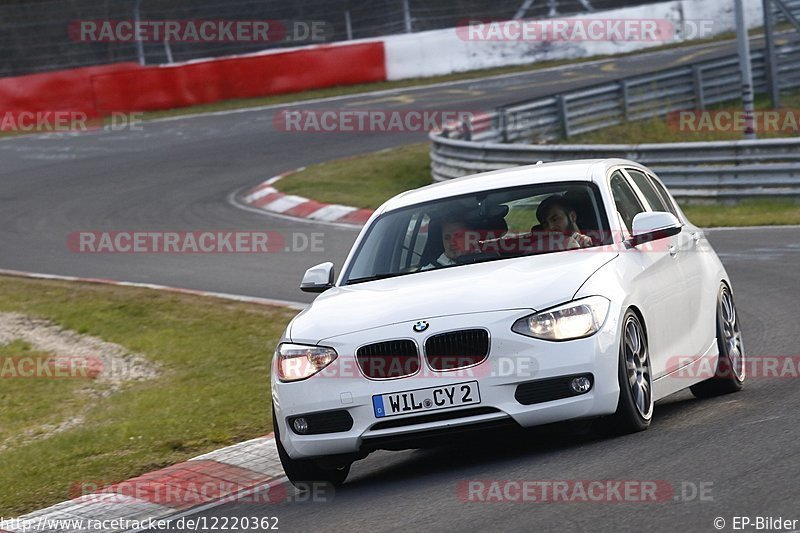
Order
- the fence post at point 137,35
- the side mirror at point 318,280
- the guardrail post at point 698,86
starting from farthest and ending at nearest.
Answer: the fence post at point 137,35 < the guardrail post at point 698,86 < the side mirror at point 318,280

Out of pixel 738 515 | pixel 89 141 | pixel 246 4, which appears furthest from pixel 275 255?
pixel 246 4

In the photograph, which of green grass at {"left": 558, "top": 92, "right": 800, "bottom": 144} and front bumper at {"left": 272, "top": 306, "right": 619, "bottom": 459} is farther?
green grass at {"left": 558, "top": 92, "right": 800, "bottom": 144}

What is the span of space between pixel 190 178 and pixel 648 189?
1717 cm

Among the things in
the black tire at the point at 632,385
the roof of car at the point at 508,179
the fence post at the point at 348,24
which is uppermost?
the fence post at the point at 348,24

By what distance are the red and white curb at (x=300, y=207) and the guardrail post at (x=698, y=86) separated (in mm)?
9704

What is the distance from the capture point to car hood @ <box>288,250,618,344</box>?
671 cm

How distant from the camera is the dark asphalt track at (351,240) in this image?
5812mm

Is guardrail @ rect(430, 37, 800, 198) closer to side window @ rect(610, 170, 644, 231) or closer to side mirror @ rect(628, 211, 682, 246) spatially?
side window @ rect(610, 170, 644, 231)

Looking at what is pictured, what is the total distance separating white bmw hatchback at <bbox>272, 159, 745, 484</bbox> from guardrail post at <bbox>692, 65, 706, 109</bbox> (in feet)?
67.8

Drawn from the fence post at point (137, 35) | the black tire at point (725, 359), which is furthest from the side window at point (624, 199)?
the fence post at point (137, 35)

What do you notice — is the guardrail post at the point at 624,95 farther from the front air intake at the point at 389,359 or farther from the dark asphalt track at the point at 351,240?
the front air intake at the point at 389,359

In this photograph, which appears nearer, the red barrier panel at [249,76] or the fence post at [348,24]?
the red barrier panel at [249,76]

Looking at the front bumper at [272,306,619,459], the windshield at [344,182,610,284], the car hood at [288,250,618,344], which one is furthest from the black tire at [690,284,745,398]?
the front bumper at [272,306,619,459]

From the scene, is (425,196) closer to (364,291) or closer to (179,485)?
(364,291)
